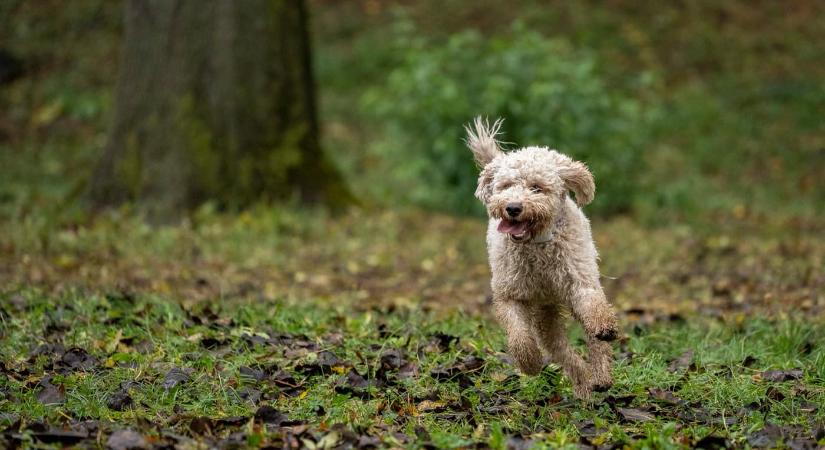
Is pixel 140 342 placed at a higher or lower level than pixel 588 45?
lower

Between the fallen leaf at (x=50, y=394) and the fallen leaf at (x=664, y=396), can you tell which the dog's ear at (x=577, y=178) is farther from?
the fallen leaf at (x=50, y=394)

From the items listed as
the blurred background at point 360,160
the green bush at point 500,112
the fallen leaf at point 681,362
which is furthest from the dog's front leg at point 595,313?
the green bush at point 500,112

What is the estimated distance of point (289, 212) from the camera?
1027 centimetres

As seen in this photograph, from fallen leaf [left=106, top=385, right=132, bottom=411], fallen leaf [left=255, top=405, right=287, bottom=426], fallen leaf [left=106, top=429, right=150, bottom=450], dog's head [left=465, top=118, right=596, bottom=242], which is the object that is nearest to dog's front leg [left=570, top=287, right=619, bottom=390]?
dog's head [left=465, top=118, right=596, bottom=242]

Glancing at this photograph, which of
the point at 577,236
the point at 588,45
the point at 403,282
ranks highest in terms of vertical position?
the point at 588,45

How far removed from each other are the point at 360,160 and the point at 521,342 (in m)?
11.7

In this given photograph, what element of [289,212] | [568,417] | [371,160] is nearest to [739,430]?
[568,417]

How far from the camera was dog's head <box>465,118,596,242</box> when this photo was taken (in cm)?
466

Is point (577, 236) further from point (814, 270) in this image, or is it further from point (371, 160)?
point (371, 160)

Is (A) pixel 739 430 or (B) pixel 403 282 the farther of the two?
(B) pixel 403 282

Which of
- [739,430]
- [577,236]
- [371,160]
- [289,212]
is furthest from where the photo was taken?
[371,160]

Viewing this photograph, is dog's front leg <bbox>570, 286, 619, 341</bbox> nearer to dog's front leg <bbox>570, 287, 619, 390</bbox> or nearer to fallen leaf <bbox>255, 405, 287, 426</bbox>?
dog's front leg <bbox>570, 287, 619, 390</bbox>

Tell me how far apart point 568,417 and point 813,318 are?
2.99 meters

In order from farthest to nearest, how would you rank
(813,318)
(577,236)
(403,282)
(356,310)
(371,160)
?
(371,160) → (403,282) → (356,310) → (813,318) → (577,236)
